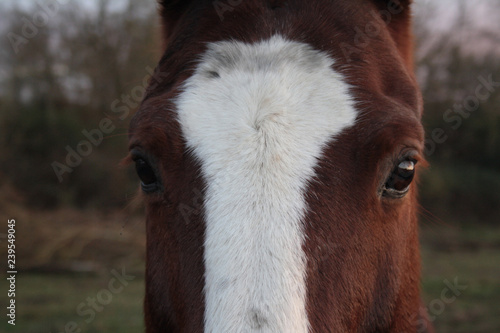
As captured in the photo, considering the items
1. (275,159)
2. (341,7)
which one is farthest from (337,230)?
(341,7)

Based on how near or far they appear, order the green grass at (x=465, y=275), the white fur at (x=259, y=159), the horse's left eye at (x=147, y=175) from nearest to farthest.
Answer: the white fur at (x=259, y=159)
the horse's left eye at (x=147, y=175)
the green grass at (x=465, y=275)

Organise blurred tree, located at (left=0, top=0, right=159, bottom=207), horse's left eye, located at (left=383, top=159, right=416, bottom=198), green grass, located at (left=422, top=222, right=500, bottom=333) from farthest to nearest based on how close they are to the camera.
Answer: blurred tree, located at (left=0, top=0, right=159, bottom=207) < green grass, located at (left=422, top=222, right=500, bottom=333) < horse's left eye, located at (left=383, top=159, right=416, bottom=198)

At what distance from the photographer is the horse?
1676 mm

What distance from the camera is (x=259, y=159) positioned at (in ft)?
5.89

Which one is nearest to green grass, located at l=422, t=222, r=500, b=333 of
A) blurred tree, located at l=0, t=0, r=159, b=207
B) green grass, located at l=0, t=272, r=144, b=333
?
green grass, located at l=0, t=272, r=144, b=333

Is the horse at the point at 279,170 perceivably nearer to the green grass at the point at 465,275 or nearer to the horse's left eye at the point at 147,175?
the horse's left eye at the point at 147,175

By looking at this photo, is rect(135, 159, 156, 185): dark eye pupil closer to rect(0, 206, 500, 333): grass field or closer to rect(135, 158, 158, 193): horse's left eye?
rect(135, 158, 158, 193): horse's left eye

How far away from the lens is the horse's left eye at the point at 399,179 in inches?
80.6

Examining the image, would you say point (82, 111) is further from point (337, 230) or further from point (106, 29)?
point (337, 230)

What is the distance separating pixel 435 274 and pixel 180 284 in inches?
431

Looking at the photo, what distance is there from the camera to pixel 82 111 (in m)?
15.7

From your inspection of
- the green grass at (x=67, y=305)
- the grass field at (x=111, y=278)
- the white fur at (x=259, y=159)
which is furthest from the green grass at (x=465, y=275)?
the green grass at (x=67, y=305)

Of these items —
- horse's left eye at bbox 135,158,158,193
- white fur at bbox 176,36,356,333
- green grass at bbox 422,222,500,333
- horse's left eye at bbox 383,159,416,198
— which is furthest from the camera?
green grass at bbox 422,222,500,333

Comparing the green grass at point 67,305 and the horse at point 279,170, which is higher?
the horse at point 279,170
